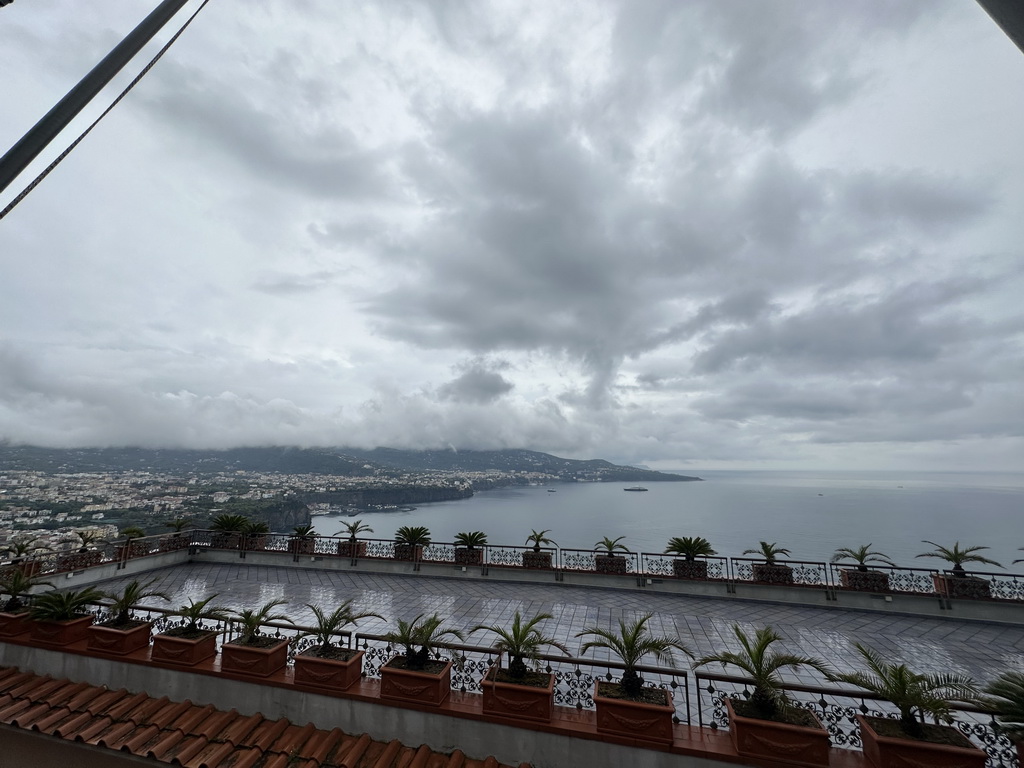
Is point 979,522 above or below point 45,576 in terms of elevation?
below

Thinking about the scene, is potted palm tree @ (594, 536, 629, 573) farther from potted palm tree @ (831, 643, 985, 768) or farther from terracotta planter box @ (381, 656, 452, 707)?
potted palm tree @ (831, 643, 985, 768)

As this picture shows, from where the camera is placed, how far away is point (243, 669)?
5.77 meters

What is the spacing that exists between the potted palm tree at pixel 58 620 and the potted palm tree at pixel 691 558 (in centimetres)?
1162

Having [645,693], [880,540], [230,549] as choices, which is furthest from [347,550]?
[880,540]

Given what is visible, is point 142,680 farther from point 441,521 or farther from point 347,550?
point 441,521

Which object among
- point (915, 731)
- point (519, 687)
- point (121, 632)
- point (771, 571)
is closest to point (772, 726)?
point (915, 731)

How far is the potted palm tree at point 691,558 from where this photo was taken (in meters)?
10.8

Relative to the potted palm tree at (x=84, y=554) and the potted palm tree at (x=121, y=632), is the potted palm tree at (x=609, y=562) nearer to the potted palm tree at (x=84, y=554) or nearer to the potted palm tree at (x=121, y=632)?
the potted palm tree at (x=121, y=632)

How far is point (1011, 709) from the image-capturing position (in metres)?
3.92

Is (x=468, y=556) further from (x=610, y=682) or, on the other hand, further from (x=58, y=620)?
(x=58, y=620)

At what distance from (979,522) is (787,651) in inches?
4083

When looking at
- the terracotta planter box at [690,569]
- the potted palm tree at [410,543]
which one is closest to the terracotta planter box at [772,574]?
the terracotta planter box at [690,569]

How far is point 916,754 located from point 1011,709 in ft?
3.19

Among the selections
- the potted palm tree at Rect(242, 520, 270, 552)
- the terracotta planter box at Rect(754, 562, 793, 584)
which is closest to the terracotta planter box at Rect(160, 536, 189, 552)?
the potted palm tree at Rect(242, 520, 270, 552)
